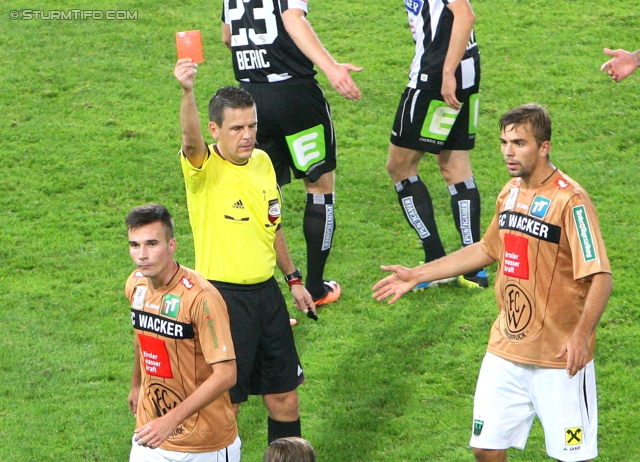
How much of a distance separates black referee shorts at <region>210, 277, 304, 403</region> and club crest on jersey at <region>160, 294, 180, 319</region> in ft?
2.84

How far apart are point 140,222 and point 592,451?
102 inches

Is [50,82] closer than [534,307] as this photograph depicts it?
No

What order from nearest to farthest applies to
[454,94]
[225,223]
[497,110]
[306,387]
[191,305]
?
[191,305]
[225,223]
[306,387]
[454,94]
[497,110]

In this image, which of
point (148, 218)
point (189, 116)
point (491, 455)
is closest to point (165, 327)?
point (148, 218)

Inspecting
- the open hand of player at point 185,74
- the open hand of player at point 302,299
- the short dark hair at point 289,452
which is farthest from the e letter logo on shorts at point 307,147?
the short dark hair at point 289,452

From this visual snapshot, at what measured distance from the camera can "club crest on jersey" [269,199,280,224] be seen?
19.0ft

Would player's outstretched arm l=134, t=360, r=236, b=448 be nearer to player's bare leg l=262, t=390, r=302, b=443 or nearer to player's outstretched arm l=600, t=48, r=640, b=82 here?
player's bare leg l=262, t=390, r=302, b=443

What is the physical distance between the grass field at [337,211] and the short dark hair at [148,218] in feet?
6.97

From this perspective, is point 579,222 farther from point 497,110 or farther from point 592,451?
point 497,110

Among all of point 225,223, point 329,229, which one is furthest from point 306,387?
point 225,223

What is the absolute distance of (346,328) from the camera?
7.83 metres

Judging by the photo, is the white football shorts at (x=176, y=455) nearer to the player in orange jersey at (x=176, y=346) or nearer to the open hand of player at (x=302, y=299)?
the player in orange jersey at (x=176, y=346)

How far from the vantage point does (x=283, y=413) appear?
579 cm

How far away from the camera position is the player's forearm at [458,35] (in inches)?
301
